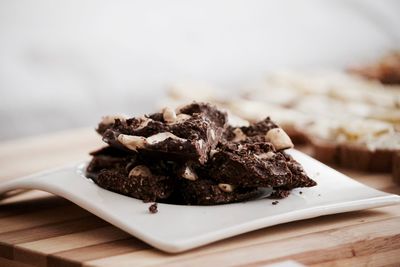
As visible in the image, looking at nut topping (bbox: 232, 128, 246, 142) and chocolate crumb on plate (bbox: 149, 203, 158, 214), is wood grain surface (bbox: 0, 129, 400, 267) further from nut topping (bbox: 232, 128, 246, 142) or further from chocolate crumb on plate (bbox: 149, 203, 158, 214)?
nut topping (bbox: 232, 128, 246, 142)

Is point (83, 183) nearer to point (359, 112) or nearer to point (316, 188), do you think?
point (316, 188)

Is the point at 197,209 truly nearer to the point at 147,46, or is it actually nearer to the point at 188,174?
the point at 188,174

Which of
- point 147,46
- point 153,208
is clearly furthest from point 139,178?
point 147,46

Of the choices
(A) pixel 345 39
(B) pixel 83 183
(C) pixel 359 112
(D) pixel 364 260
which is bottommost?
(D) pixel 364 260

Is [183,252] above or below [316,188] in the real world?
below

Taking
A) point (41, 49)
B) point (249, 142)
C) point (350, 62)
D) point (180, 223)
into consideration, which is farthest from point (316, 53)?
point (180, 223)

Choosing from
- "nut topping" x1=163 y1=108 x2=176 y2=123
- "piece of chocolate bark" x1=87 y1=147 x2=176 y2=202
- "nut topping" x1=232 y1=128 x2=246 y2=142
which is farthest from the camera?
"nut topping" x1=232 y1=128 x2=246 y2=142

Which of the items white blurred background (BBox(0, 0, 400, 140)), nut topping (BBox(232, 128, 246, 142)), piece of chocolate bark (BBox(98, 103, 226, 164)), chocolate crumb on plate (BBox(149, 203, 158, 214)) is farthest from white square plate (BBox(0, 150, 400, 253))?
white blurred background (BBox(0, 0, 400, 140))
